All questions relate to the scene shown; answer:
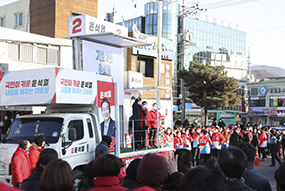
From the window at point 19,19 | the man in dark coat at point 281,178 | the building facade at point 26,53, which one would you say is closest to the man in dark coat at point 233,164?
the man in dark coat at point 281,178

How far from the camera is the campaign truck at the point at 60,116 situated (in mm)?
7293

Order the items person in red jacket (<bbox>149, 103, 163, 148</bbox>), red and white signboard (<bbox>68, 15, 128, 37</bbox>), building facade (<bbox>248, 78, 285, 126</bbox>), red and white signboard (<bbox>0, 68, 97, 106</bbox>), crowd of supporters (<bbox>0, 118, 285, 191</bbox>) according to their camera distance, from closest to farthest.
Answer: crowd of supporters (<bbox>0, 118, 285, 191</bbox>) < red and white signboard (<bbox>0, 68, 97, 106</bbox>) < red and white signboard (<bbox>68, 15, 128, 37</bbox>) < person in red jacket (<bbox>149, 103, 163, 148</bbox>) < building facade (<bbox>248, 78, 285, 126</bbox>)

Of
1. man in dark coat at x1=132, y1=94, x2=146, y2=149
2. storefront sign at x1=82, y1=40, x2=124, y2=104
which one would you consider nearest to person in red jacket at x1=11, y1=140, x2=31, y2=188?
storefront sign at x1=82, y1=40, x2=124, y2=104

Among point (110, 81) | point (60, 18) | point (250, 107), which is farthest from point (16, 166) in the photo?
point (250, 107)

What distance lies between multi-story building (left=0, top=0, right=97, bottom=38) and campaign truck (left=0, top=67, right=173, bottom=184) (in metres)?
13.1

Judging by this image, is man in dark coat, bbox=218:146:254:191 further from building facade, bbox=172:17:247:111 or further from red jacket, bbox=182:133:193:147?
building facade, bbox=172:17:247:111

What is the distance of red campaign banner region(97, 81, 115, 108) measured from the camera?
853 cm

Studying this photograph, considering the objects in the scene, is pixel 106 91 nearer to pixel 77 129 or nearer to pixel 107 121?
pixel 107 121

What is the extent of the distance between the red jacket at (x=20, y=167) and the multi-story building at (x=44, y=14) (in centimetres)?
1523

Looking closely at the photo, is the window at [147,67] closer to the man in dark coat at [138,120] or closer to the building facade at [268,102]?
the man in dark coat at [138,120]

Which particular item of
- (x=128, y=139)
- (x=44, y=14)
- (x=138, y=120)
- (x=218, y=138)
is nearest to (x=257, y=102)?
(x=218, y=138)

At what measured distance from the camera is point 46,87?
24.0 ft

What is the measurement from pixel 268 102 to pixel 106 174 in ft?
189

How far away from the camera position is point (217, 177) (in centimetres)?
237
